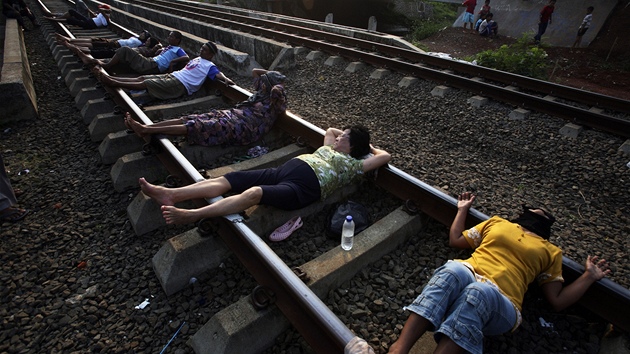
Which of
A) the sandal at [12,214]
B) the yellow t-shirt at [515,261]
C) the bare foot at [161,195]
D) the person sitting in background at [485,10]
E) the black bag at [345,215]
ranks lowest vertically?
the sandal at [12,214]

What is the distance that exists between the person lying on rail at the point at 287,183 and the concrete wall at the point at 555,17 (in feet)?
44.5

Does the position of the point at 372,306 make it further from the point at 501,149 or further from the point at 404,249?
the point at 501,149

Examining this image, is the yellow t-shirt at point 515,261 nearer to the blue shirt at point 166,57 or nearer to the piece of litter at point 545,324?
the piece of litter at point 545,324

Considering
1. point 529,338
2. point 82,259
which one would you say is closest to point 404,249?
point 529,338

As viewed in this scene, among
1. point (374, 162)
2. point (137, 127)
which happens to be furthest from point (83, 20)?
point (374, 162)

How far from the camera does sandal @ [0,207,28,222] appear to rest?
333 cm

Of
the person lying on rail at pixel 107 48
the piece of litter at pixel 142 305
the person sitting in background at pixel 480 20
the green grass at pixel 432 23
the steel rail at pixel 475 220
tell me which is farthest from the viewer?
the green grass at pixel 432 23

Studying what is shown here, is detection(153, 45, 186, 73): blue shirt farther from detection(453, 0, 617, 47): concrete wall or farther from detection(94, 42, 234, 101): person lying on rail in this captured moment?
detection(453, 0, 617, 47): concrete wall

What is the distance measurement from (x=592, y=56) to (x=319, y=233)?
14.8 meters

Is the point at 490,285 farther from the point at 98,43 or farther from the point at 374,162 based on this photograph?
the point at 98,43

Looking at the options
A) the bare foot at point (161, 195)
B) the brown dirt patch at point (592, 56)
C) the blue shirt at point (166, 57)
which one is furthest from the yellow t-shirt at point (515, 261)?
the brown dirt patch at point (592, 56)

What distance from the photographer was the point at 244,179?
331cm

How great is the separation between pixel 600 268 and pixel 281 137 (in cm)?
365

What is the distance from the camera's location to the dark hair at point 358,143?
3.69m
